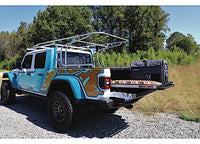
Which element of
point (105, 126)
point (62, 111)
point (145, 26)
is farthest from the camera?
point (145, 26)

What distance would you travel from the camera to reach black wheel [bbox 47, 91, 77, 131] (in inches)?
125

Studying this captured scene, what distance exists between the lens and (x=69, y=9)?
77.8 ft

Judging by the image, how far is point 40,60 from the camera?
14.1 ft

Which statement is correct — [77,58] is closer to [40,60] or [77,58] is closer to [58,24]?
[40,60]

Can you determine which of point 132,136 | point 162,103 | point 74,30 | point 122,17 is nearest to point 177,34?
point 122,17

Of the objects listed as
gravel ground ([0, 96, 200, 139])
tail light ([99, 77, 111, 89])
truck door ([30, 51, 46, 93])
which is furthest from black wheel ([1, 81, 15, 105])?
tail light ([99, 77, 111, 89])

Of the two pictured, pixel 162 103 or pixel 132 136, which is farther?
pixel 162 103

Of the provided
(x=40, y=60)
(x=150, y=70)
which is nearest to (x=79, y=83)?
(x=150, y=70)

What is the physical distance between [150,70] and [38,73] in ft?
9.40

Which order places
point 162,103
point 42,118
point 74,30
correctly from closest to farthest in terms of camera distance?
point 42,118 → point 162,103 → point 74,30

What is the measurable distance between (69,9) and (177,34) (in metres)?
28.6

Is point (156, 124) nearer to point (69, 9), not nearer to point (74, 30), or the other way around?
point (74, 30)

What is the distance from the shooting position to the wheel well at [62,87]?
10.9 ft

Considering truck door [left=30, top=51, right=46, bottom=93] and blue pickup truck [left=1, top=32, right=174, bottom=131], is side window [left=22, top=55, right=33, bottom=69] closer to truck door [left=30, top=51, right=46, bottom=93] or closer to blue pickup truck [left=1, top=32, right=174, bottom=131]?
blue pickup truck [left=1, top=32, right=174, bottom=131]
